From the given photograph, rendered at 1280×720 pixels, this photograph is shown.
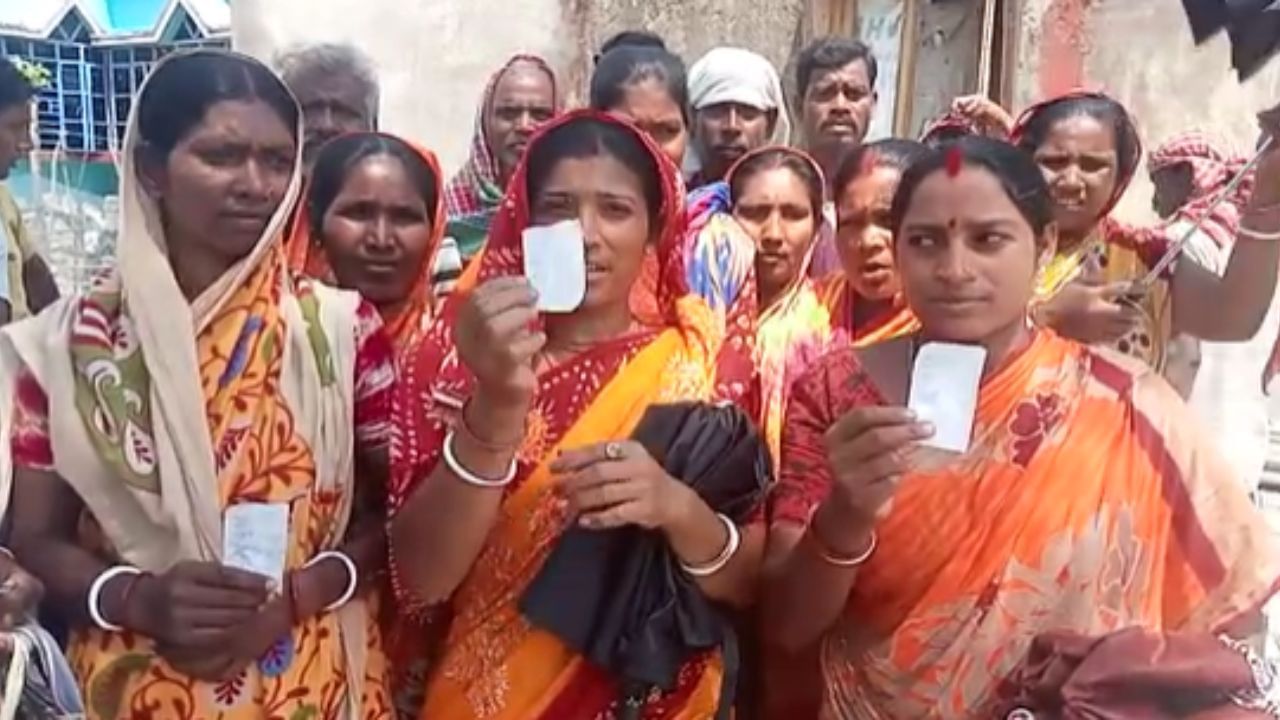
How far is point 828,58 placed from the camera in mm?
4344

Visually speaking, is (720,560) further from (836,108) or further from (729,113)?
(836,108)

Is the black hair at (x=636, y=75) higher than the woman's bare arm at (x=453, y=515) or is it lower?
higher

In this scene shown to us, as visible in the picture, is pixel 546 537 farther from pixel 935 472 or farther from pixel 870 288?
pixel 870 288

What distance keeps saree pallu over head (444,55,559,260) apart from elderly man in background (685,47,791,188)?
460 mm

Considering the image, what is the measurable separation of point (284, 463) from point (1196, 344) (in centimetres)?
167

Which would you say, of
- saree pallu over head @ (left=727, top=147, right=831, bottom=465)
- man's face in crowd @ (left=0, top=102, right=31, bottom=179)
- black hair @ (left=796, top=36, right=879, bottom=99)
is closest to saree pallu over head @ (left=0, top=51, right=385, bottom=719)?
man's face in crowd @ (left=0, top=102, right=31, bottom=179)

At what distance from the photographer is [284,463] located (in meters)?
2.23

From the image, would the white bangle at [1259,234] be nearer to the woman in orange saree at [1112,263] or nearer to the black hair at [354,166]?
the woman in orange saree at [1112,263]

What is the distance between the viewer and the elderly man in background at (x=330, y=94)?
3676mm

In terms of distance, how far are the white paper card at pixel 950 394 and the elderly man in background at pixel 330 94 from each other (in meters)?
2.00

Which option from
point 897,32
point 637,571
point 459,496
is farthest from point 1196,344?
point 897,32

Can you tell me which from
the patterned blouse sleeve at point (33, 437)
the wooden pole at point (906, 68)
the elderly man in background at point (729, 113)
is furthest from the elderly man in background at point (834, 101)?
the wooden pole at point (906, 68)

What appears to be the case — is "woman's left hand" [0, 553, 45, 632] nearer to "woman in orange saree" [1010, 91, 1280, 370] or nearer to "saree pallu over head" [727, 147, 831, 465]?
"saree pallu over head" [727, 147, 831, 465]

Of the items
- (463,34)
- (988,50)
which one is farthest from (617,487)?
(988,50)
